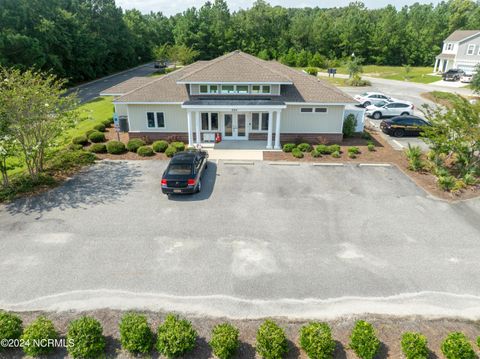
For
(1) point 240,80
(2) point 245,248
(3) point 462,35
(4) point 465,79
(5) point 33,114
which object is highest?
(3) point 462,35

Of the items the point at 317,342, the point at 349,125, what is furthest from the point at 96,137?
the point at 317,342

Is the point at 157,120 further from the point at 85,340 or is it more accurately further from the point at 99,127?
the point at 85,340

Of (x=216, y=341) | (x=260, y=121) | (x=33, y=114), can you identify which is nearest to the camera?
(x=216, y=341)

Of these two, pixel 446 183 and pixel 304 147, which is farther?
pixel 304 147

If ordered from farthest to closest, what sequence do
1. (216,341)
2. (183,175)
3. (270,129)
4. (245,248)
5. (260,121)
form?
1. (260,121)
2. (270,129)
3. (183,175)
4. (245,248)
5. (216,341)

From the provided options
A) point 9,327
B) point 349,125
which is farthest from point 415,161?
point 9,327

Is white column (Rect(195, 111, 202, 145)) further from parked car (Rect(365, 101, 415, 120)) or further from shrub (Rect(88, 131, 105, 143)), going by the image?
parked car (Rect(365, 101, 415, 120))

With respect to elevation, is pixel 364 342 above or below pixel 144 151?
below
